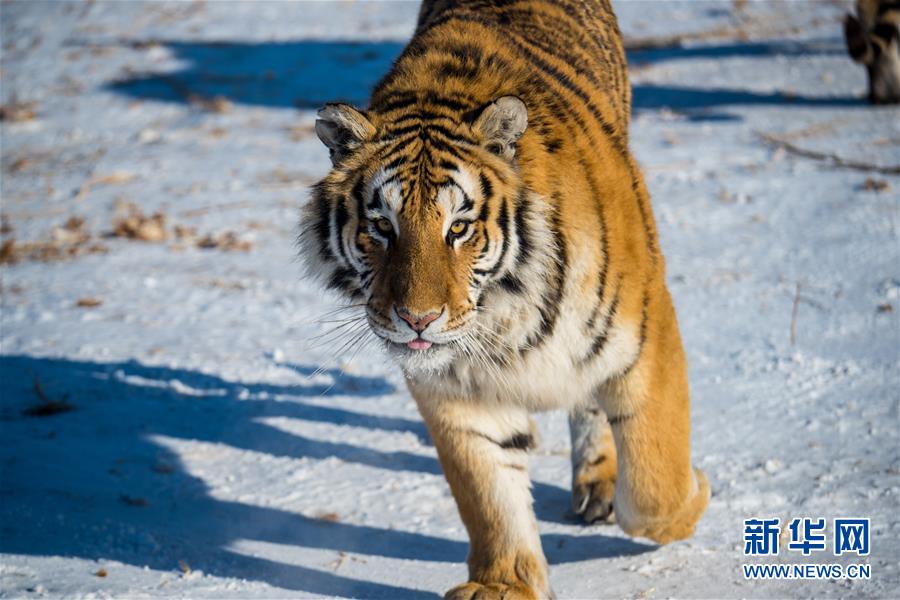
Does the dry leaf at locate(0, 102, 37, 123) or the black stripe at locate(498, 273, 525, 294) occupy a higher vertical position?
the black stripe at locate(498, 273, 525, 294)

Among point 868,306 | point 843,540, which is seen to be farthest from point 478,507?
point 868,306

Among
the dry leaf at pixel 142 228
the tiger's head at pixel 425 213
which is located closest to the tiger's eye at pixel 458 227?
the tiger's head at pixel 425 213

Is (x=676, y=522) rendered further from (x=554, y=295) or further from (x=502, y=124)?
(x=502, y=124)

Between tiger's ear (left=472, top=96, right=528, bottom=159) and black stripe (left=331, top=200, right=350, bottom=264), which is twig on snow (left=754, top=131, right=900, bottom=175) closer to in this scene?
tiger's ear (left=472, top=96, right=528, bottom=159)

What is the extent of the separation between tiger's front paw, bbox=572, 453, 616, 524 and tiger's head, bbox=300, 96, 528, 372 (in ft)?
2.56

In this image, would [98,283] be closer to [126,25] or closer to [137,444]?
[137,444]

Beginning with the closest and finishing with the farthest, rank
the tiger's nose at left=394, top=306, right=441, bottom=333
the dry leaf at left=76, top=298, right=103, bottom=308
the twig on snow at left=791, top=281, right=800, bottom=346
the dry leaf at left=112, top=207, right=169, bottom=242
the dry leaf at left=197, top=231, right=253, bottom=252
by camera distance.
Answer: the tiger's nose at left=394, top=306, right=441, bottom=333 → the twig on snow at left=791, top=281, right=800, bottom=346 → the dry leaf at left=76, top=298, right=103, bottom=308 → the dry leaf at left=197, top=231, right=253, bottom=252 → the dry leaf at left=112, top=207, right=169, bottom=242

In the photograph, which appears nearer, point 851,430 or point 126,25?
point 851,430

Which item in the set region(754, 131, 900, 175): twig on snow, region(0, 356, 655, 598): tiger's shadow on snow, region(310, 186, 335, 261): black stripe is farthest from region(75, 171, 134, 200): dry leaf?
region(310, 186, 335, 261): black stripe

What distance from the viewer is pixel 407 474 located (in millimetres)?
3164

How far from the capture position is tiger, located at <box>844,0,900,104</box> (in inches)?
219

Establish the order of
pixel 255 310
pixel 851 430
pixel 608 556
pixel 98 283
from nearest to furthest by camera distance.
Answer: pixel 608 556 < pixel 851 430 < pixel 255 310 < pixel 98 283

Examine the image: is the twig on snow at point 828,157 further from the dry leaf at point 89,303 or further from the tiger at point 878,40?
the dry leaf at point 89,303

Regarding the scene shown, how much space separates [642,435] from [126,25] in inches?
306
